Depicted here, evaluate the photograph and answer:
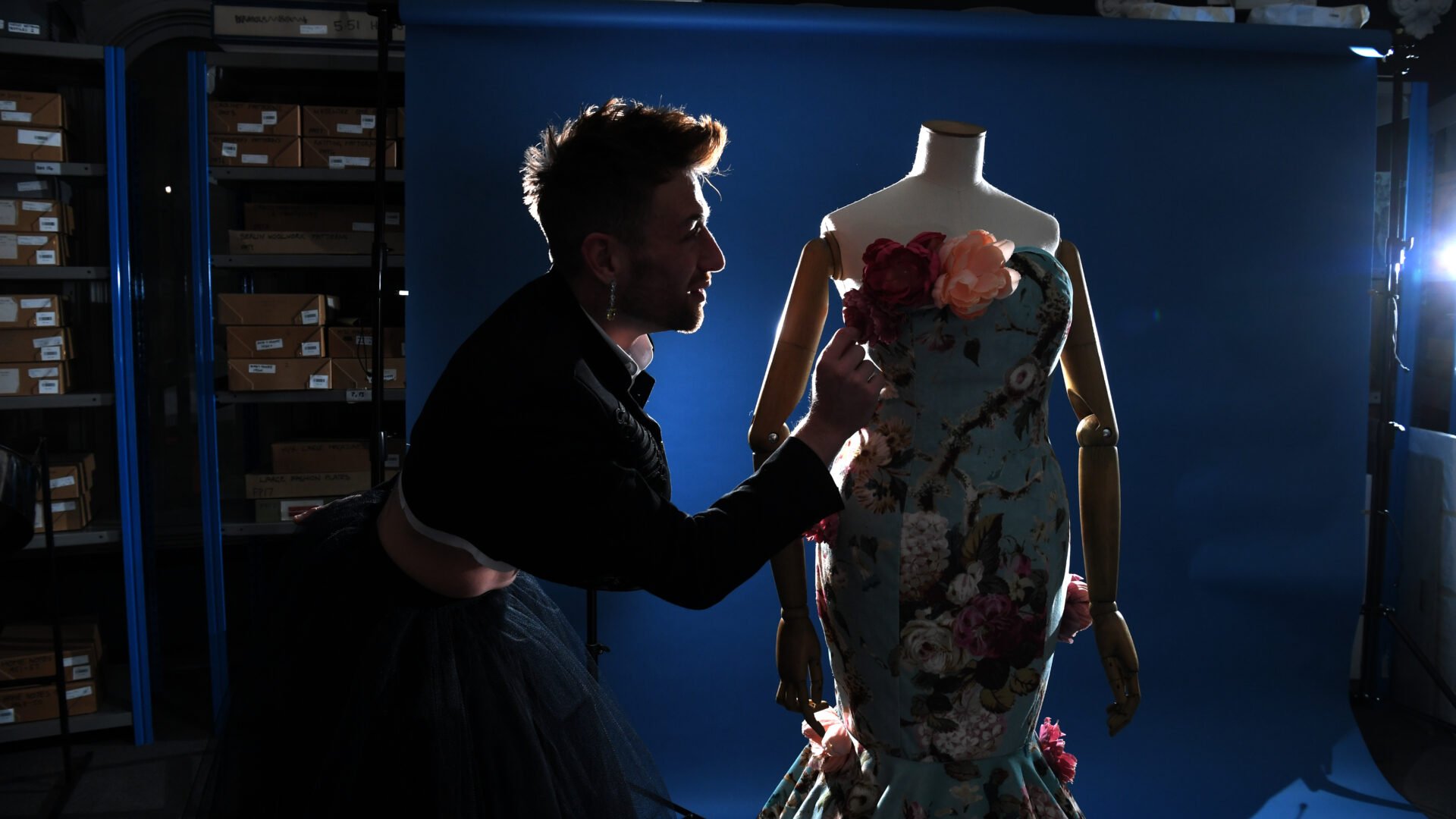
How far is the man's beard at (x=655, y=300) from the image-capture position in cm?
123

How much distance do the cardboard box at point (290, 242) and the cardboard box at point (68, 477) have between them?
90 cm

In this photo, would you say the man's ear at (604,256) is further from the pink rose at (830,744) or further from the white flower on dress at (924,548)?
the pink rose at (830,744)

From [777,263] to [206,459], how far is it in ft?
6.90

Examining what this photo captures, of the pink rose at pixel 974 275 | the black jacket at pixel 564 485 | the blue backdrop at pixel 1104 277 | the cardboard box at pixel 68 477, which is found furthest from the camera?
the cardboard box at pixel 68 477

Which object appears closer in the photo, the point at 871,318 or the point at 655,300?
the point at 655,300

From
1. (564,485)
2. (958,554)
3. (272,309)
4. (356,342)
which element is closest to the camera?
(564,485)

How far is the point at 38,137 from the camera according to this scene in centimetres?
308

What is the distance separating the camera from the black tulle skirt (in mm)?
1116

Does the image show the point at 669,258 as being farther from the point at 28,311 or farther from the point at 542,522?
the point at 28,311

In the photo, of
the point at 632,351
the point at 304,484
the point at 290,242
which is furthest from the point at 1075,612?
the point at 290,242

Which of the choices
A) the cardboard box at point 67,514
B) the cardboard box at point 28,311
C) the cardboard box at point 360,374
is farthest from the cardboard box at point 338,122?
the cardboard box at point 67,514

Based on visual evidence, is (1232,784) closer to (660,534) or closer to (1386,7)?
(660,534)

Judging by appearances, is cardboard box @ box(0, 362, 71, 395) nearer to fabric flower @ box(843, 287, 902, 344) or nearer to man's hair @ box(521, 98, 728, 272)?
man's hair @ box(521, 98, 728, 272)

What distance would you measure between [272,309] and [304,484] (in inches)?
25.2
